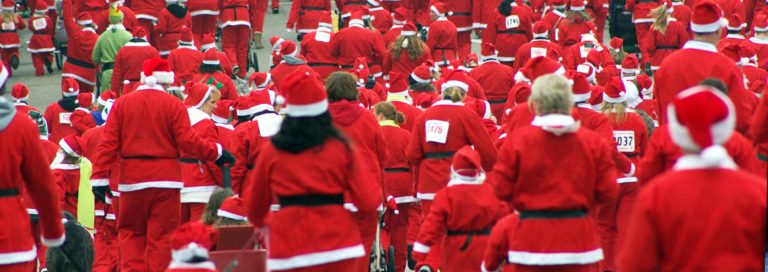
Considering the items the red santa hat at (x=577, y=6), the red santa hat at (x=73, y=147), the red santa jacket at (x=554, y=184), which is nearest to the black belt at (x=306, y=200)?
the red santa jacket at (x=554, y=184)

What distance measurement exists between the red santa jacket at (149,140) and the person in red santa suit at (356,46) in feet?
23.2

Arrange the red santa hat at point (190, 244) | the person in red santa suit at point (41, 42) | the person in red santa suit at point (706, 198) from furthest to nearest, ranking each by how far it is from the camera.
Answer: the person in red santa suit at point (41, 42)
the red santa hat at point (190, 244)
the person in red santa suit at point (706, 198)

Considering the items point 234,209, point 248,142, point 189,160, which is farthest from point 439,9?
point 234,209

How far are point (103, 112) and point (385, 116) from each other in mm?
3342

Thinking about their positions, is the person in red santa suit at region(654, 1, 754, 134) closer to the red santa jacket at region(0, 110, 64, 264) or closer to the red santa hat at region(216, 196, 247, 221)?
the red santa hat at region(216, 196, 247, 221)

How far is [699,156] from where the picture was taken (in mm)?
5035

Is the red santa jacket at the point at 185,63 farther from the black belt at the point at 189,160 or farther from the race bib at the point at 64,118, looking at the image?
the black belt at the point at 189,160

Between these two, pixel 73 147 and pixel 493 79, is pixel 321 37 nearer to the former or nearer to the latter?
pixel 493 79

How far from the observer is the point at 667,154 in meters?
7.11

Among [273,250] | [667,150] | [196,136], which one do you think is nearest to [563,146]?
[667,150]

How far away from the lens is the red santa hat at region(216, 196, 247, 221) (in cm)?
884

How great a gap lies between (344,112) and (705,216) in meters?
4.10

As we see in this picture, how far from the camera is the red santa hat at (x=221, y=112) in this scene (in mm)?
11195

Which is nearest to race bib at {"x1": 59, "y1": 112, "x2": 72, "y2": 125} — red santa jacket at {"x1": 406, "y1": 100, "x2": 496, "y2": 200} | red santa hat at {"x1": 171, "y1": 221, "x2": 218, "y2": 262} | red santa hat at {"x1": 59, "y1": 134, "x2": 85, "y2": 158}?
red santa hat at {"x1": 59, "y1": 134, "x2": 85, "y2": 158}
